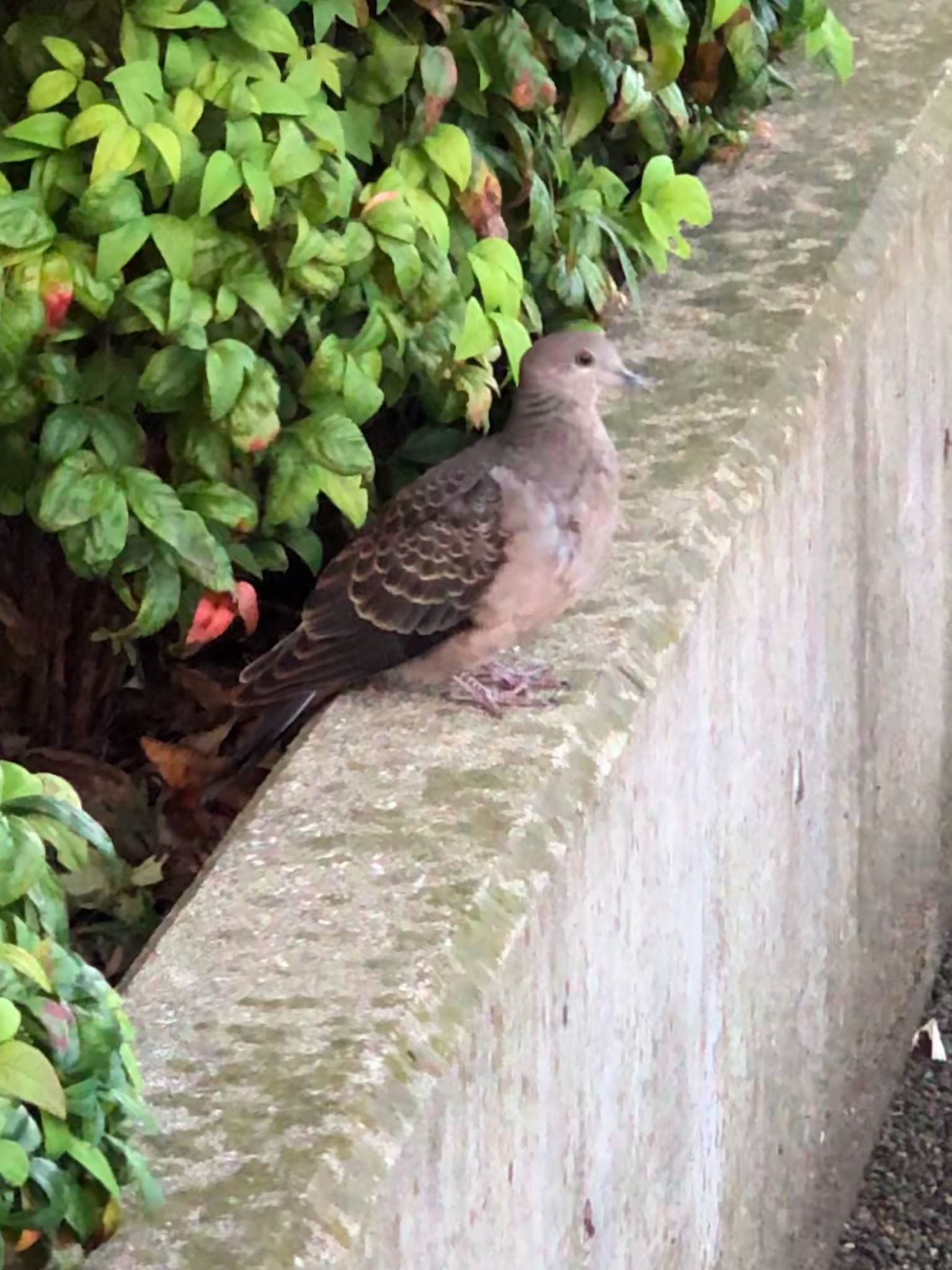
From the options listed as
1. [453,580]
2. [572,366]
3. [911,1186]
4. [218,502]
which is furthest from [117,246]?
[911,1186]

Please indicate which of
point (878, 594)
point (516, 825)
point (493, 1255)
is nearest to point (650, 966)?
point (516, 825)

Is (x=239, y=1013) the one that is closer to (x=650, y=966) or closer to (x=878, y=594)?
(x=650, y=966)

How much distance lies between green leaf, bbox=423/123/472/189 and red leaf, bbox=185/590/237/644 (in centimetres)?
71

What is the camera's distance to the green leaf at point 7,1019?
1598mm

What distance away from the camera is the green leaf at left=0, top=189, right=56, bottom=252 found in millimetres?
2588

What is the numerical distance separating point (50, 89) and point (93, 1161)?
4.96 ft

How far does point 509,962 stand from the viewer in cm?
227

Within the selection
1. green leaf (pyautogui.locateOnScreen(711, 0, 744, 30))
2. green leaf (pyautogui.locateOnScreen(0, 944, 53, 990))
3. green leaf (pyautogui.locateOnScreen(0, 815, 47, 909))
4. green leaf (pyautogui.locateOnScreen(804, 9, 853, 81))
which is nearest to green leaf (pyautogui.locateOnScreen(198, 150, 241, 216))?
green leaf (pyautogui.locateOnScreen(0, 815, 47, 909))

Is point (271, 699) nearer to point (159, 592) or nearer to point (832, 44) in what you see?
point (159, 592)

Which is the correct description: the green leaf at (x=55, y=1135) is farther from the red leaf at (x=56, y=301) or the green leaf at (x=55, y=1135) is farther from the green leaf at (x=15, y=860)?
the red leaf at (x=56, y=301)

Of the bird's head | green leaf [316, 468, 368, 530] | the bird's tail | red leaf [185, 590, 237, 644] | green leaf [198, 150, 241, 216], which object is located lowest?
the bird's tail

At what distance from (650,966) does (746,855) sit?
19.0 inches

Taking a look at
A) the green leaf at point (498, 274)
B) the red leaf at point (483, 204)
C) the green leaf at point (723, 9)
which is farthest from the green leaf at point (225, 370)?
the green leaf at point (723, 9)

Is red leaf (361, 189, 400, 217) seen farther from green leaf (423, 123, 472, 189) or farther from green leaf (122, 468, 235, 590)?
green leaf (122, 468, 235, 590)
